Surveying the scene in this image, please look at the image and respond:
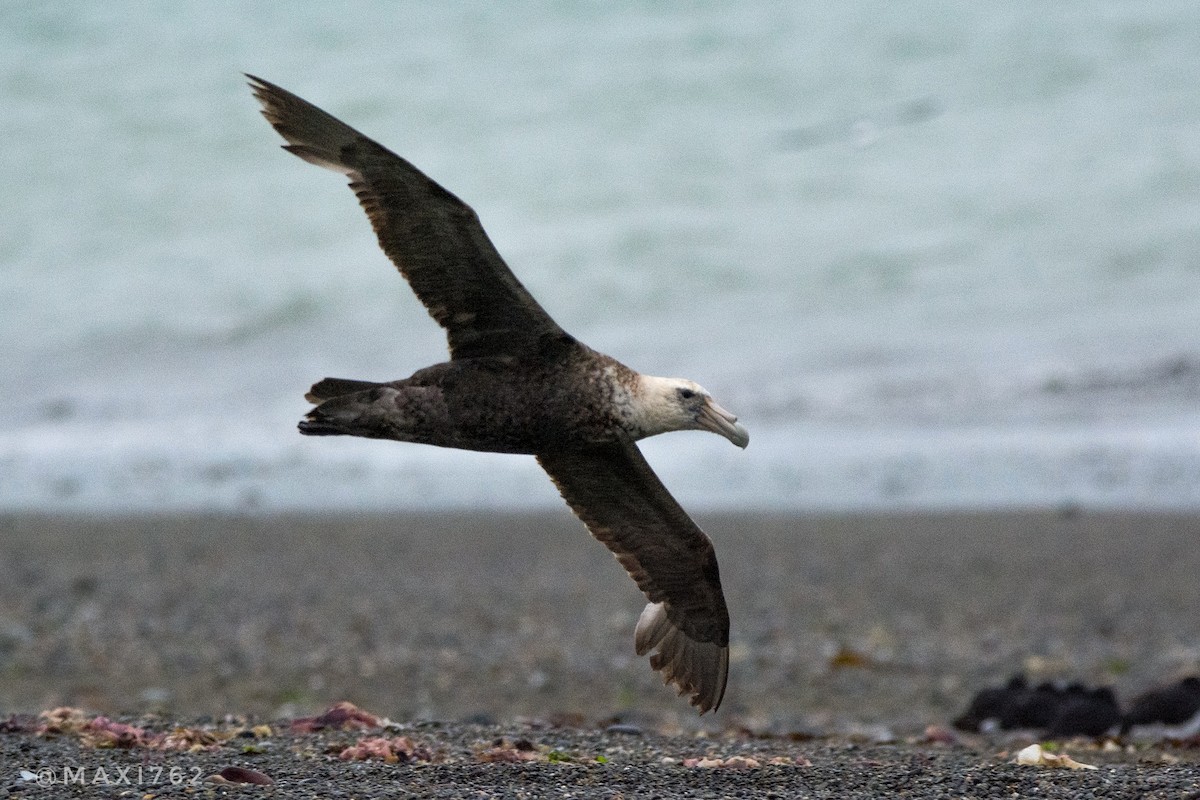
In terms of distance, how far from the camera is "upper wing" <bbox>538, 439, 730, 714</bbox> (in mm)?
6941

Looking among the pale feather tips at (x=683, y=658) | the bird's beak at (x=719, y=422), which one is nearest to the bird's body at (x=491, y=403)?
the bird's beak at (x=719, y=422)

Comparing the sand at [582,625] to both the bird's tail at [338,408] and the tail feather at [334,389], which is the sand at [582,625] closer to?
the bird's tail at [338,408]

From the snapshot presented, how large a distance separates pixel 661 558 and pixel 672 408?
925 mm

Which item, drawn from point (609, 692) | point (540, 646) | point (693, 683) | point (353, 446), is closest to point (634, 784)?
point (693, 683)

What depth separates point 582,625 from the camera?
10.9 m

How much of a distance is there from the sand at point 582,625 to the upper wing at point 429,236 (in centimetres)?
164

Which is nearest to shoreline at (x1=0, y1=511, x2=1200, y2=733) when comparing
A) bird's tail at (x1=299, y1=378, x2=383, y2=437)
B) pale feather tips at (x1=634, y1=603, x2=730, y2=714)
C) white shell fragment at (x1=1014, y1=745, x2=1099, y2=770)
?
pale feather tips at (x1=634, y1=603, x2=730, y2=714)

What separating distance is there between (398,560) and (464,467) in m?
4.77

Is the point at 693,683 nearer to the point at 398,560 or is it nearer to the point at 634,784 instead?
the point at 634,784

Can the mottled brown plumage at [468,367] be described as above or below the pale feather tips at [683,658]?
above

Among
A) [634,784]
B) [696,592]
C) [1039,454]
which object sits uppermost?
[1039,454]

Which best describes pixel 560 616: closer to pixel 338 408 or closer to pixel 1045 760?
pixel 338 408

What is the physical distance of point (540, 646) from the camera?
10.5 m

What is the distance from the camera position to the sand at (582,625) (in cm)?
924
